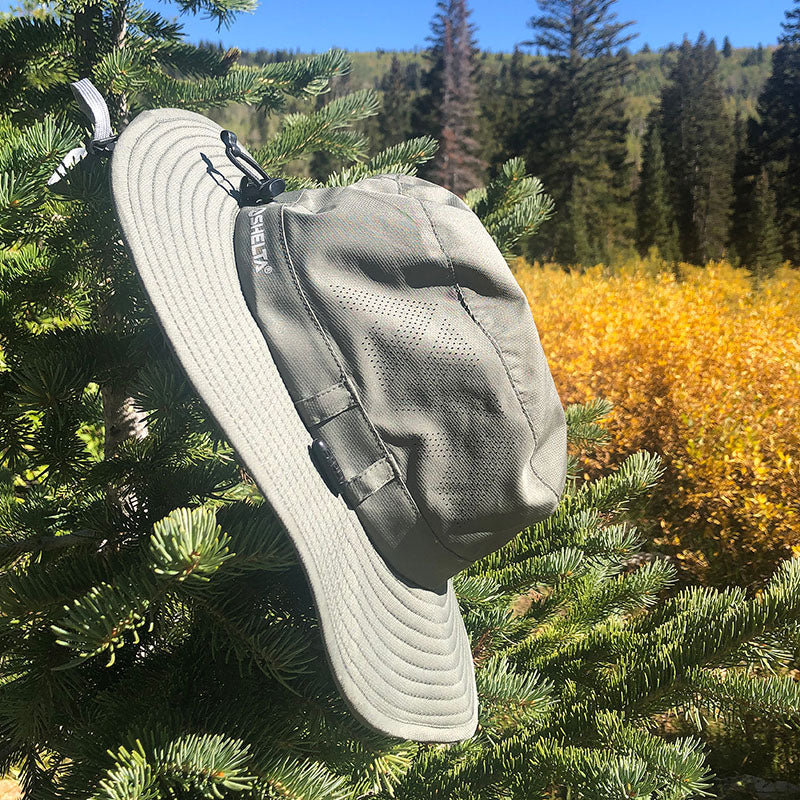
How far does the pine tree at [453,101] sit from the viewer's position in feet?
102

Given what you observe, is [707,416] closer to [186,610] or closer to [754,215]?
[186,610]

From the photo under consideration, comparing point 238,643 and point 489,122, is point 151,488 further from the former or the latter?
point 489,122

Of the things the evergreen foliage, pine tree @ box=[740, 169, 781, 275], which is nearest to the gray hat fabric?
pine tree @ box=[740, 169, 781, 275]

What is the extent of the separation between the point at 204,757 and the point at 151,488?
39 cm

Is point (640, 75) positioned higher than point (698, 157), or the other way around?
point (640, 75)

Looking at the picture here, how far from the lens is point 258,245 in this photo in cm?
81

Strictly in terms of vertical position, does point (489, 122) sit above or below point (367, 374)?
above

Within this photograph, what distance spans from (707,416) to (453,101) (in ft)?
105

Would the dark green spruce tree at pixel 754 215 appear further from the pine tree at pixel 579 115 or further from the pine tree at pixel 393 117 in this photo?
the pine tree at pixel 393 117

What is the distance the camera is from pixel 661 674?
1.20 m

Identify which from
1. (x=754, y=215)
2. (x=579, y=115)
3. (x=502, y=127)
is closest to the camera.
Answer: (x=754, y=215)

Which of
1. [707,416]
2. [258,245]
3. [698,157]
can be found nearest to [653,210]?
[698,157]

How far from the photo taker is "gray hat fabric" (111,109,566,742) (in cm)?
72

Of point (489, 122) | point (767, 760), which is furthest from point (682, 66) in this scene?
point (767, 760)
